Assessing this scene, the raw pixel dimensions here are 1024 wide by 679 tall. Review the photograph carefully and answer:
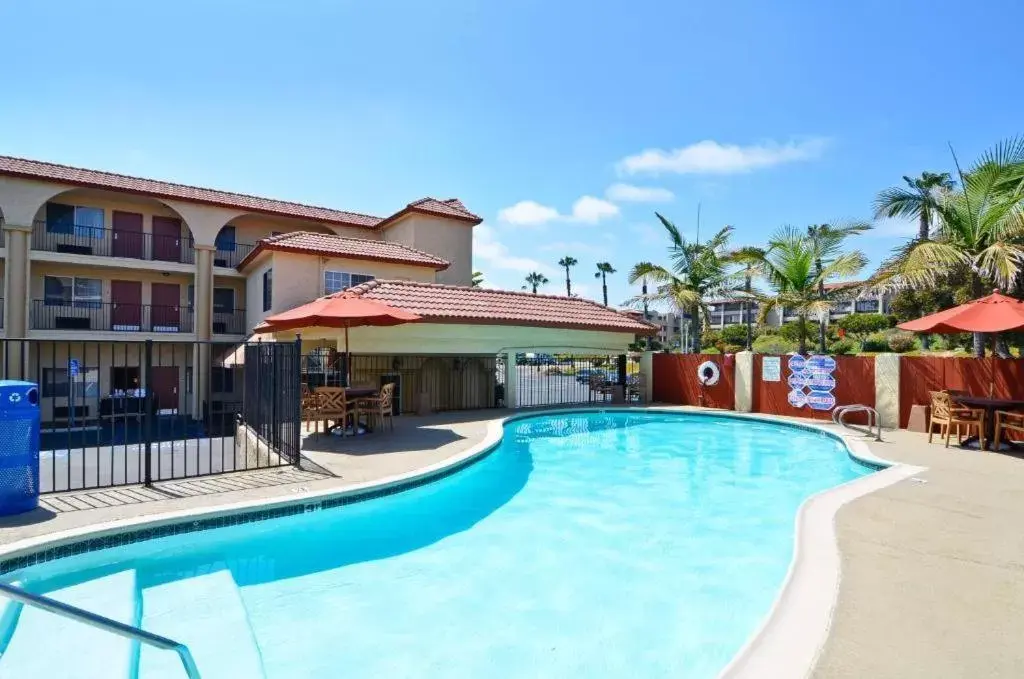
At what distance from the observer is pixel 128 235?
23875mm

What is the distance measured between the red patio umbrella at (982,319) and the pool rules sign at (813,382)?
439 centimetres

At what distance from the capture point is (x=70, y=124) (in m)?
14.5

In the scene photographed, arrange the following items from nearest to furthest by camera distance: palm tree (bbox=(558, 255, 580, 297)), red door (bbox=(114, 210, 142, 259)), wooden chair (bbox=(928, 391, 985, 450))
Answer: wooden chair (bbox=(928, 391, 985, 450)) < red door (bbox=(114, 210, 142, 259)) < palm tree (bbox=(558, 255, 580, 297))

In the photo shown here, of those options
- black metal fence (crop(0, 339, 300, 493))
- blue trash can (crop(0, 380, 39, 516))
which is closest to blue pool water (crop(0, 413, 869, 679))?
blue trash can (crop(0, 380, 39, 516))

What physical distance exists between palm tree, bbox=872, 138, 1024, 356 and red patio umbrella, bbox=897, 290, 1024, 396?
1730mm

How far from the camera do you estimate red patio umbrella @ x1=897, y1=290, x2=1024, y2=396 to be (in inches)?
437

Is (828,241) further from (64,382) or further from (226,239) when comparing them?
(64,382)

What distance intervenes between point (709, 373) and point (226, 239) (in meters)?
22.8

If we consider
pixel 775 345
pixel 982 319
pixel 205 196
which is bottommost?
pixel 775 345

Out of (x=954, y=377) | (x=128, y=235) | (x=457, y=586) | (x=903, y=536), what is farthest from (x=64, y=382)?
(x=954, y=377)

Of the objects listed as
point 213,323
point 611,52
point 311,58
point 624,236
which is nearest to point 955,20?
point 611,52

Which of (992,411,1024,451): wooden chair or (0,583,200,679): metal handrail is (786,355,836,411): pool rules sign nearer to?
(992,411,1024,451): wooden chair

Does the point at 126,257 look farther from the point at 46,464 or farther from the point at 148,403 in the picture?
the point at 148,403

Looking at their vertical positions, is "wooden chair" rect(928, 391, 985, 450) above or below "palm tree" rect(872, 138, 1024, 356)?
below
